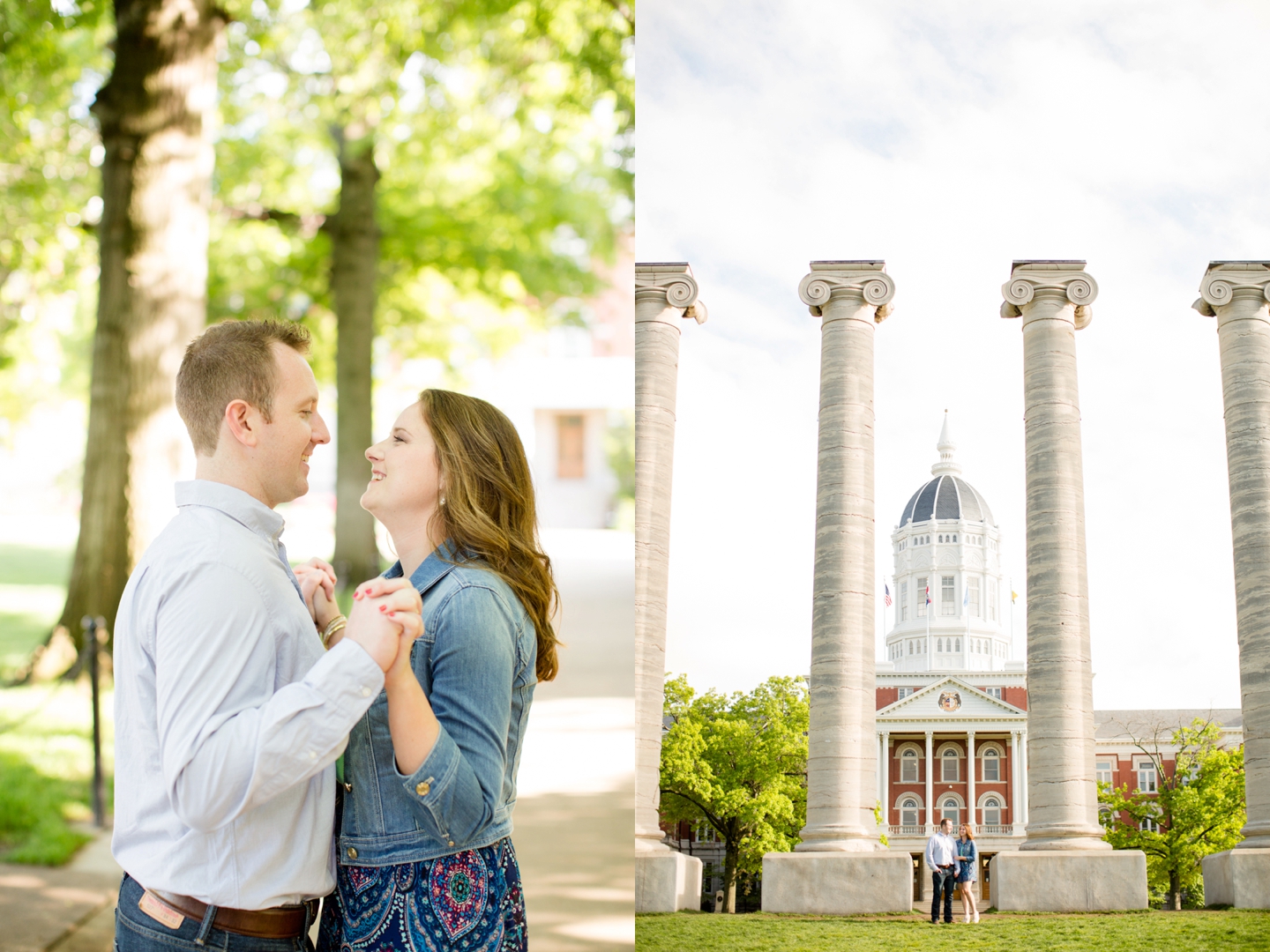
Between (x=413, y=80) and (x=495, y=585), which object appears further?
(x=413, y=80)

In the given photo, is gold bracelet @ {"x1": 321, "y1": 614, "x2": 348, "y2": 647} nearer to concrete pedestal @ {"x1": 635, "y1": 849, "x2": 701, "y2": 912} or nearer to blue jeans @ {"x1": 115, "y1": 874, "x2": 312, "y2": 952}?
blue jeans @ {"x1": 115, "y1": 874, "x2": 312, "y2": 952}

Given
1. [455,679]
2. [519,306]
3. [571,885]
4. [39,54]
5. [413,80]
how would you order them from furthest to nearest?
1. [519,306]
2. [413,80]
3. [39,54]
4. [571,885]
5. [455,679]

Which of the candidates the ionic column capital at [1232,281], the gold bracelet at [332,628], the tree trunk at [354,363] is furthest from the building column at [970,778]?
the tree trunk at [354,363]

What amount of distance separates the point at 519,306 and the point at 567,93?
6.00 metres

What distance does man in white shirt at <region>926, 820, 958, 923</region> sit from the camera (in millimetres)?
6617

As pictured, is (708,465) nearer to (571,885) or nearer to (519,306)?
(571,885)

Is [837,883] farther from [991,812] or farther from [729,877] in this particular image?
[991,812]

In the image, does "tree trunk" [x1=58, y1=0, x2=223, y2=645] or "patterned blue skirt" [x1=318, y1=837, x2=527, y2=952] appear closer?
"patterned blue skirt" [x1=318, y1=837, x2=527, y2=952]

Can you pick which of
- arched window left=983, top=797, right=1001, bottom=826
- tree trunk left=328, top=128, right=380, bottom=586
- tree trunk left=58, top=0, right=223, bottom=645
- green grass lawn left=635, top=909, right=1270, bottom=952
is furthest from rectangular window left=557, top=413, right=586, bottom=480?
green grass lawn left=635, top=909, right=1270, bottom=952

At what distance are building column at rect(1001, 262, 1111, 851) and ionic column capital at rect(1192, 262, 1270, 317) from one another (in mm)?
627

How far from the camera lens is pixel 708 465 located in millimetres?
7520

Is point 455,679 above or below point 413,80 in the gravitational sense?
below

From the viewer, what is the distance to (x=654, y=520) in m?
7.54

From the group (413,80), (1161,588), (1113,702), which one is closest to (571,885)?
(1113,702)
